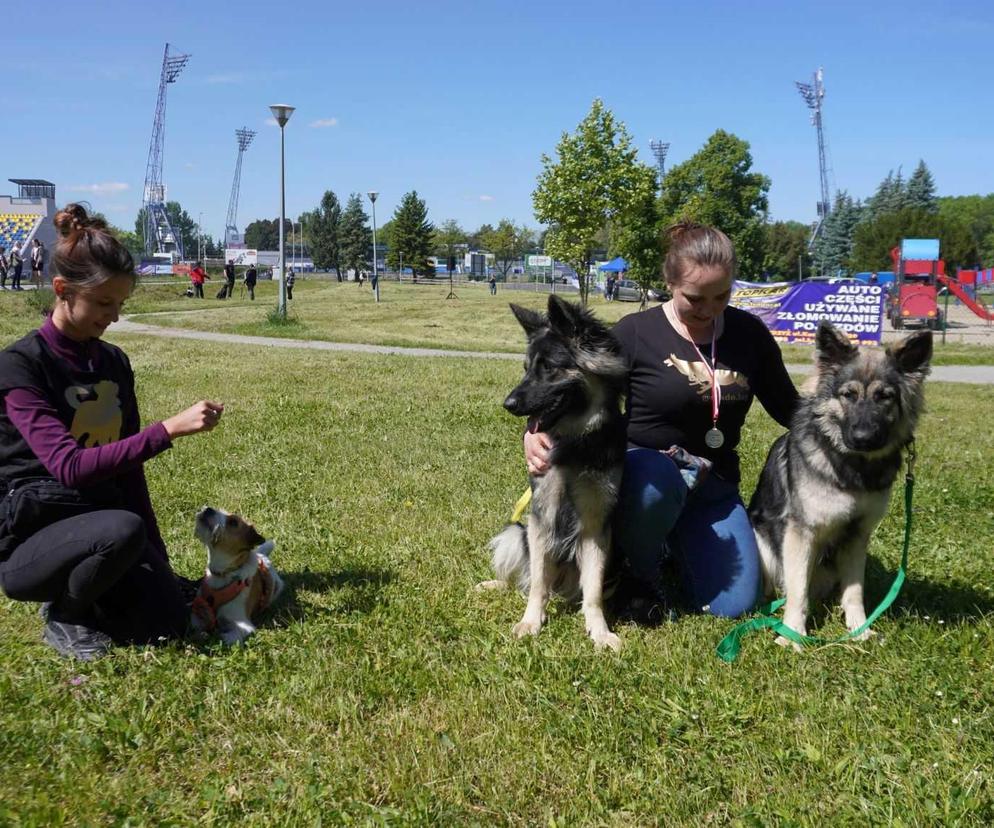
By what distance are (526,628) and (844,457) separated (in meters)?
1.87

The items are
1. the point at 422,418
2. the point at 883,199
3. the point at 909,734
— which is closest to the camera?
the point at 909,734

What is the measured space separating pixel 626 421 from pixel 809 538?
112 centimetres

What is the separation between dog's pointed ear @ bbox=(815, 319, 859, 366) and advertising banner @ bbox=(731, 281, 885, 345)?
1712cm

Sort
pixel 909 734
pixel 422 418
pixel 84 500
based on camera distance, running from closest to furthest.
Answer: pixel 909 734 < pixel 84 500 < pixel 422 418

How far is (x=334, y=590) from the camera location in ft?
15.4

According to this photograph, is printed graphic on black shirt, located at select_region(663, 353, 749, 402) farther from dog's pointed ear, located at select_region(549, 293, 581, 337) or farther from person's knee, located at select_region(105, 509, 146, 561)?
person's knee, located at select_region(105, 509, 146, 561)

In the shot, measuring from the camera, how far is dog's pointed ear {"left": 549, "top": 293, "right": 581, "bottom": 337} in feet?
12.3

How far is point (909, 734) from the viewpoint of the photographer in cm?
322

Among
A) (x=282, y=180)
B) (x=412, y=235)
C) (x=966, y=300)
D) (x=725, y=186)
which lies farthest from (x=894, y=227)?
(x=282, y=180)

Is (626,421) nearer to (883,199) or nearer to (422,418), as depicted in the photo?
(422,418)

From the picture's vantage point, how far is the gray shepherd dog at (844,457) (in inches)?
150

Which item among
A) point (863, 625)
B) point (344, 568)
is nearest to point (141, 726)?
point (344, 568)

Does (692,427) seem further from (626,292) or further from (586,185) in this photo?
(626,292)

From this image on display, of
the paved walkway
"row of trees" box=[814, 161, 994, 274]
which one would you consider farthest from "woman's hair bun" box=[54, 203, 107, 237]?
"row of trees" box=[814, 161, 994, 274]
